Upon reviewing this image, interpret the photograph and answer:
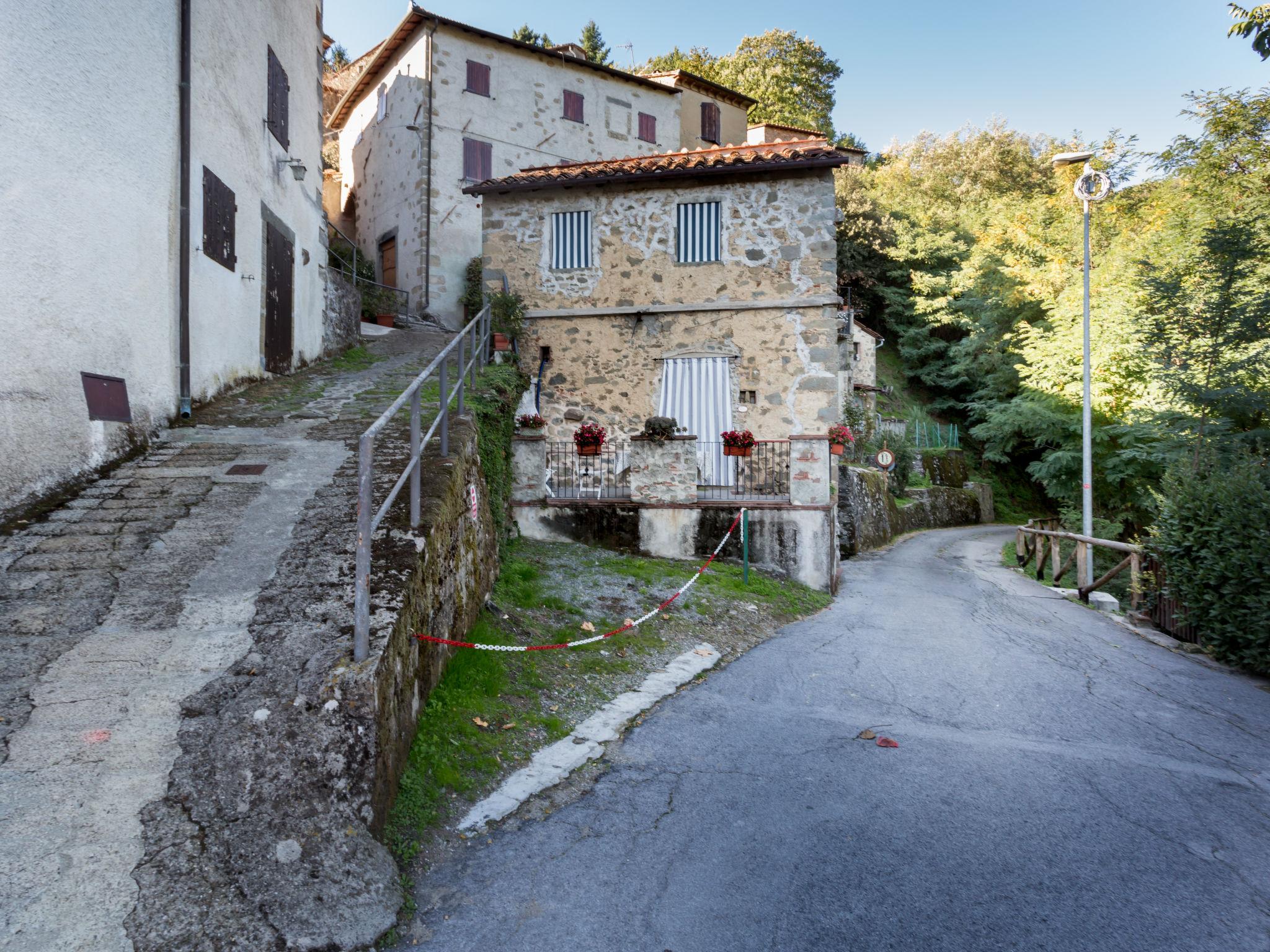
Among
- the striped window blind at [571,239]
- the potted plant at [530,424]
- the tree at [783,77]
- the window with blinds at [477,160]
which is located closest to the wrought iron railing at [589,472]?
the potted plant at [530,424]

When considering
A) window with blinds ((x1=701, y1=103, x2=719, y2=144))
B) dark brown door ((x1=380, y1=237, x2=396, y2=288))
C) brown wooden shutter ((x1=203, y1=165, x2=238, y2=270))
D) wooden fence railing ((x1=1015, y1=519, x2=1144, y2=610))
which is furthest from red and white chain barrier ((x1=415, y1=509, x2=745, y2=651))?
window with blinds ((x1=701, y1=103, x2=719, y2=144))

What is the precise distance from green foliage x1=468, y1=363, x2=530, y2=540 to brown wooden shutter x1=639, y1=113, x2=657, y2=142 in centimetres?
1508

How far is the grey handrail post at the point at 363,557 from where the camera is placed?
3.53 m

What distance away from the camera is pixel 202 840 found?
2.82 meters

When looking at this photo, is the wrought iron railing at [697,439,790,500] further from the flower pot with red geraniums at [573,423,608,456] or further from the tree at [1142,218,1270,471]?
the tree at [1142,218,1270,471]

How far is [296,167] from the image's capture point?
11375 millimetres

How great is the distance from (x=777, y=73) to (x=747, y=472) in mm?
32236

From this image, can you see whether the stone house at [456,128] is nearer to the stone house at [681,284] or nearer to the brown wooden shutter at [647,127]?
the brown wooden shutter at [647,127]

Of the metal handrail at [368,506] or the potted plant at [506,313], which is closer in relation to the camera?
the metal handrail at [368,506]

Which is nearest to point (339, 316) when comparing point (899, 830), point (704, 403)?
point (704, 403)

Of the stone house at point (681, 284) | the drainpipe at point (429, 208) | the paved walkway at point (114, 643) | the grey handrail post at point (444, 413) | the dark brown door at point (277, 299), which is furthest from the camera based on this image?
the drainpipe at point (429, 208)

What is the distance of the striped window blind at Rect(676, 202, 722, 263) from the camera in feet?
41.3

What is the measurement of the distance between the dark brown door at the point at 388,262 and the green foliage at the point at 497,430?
38.9 ft

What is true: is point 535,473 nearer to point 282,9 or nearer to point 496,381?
point 496,381
